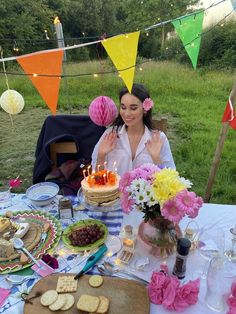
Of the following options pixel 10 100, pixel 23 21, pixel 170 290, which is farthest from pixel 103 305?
pixel 23 21

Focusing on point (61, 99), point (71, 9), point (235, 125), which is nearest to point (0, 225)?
point (235, 125)

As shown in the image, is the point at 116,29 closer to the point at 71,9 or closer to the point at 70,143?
the point at 71,9

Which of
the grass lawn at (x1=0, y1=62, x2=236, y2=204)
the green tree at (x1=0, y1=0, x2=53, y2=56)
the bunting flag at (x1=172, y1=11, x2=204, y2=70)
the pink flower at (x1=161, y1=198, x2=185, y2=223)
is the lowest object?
the grass lawn at (x1=0, y1=62, x2=236, y2=204)

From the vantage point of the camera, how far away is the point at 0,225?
1694 millimetres

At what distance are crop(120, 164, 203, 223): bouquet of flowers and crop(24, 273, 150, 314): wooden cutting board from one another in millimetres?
329

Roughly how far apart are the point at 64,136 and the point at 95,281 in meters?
1.73

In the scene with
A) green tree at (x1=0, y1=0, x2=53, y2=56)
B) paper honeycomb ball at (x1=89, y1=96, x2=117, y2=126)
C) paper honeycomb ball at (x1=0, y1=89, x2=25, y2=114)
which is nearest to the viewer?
paper honeycomb ball at (x1=89, y1=96, x2=117, y2=126)

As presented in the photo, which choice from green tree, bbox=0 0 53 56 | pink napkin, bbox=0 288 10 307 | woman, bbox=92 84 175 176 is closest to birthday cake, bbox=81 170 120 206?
woman, bbox=92 84 175 176

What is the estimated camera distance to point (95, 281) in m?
1.35

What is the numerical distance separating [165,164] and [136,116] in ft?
1.58

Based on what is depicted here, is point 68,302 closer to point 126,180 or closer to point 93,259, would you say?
point 93,259

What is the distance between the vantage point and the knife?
1.40 meters

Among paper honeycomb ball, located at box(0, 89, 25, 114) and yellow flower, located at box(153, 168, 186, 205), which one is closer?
yellow flower, located at box(153, 168, 186, 205)

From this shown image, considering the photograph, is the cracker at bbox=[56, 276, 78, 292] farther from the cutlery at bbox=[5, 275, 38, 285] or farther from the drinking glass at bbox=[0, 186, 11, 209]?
the drinking glass at bbox=[0, 186, 11, 209]
